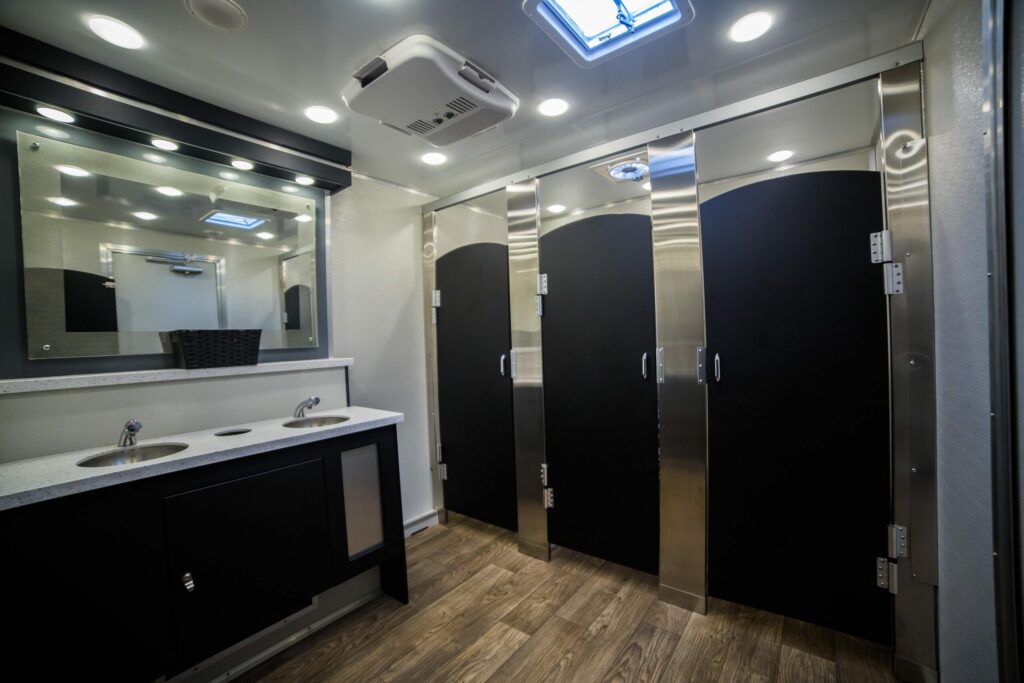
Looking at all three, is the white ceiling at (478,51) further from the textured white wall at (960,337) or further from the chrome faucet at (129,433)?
the chrome faucet at (129,433)

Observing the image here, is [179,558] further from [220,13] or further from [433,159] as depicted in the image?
[433,159]

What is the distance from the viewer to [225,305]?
207 cm

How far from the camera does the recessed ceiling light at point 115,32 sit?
139cm

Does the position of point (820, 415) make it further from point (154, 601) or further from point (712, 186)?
point (154, 601)

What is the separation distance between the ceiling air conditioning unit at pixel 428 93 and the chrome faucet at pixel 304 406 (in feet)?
4.97

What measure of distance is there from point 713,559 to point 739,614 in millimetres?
293

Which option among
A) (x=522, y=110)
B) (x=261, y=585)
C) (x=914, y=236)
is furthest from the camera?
(x=522, y=110)

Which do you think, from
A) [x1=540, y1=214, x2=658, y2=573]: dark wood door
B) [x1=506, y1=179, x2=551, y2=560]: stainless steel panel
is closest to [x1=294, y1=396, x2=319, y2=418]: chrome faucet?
[x1=506, y1=179, x2=551, y2=560]: stainless steel panel

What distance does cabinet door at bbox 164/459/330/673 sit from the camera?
1.42 meters

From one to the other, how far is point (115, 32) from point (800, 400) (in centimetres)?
308

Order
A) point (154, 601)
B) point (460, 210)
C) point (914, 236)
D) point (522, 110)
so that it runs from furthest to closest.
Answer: point (460, 210), point (522, 110), point (914, 236), point (154, 601)

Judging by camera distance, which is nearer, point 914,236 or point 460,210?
point 914,236

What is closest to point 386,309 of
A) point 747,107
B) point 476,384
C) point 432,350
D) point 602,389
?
point 432,350

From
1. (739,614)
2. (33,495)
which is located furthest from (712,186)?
(33,495)
